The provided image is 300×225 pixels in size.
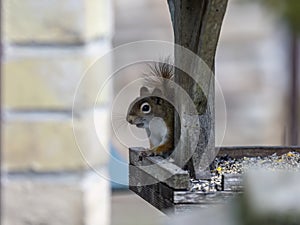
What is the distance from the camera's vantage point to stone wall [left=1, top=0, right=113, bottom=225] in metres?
0.91

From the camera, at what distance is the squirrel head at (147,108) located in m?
2.07

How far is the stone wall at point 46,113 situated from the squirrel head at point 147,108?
1.13 meters

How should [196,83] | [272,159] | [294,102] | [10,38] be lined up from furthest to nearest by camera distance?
[294,102] < [272,159] < [196,83] < [10,38]

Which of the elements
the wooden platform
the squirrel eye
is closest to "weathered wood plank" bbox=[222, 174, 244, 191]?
the wooden platform

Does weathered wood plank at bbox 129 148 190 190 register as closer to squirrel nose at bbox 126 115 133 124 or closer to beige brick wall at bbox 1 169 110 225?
squirrel nose at bbox 126 115 133 124

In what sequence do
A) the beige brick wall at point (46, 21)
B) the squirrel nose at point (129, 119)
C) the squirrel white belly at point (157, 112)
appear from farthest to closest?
the squirrel nose at point (129, 119) < the squirrel white belly at point (157, 112) < the beige brick wall at point (46, 21)

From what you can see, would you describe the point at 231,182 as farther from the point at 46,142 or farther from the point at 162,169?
the point at 46,142

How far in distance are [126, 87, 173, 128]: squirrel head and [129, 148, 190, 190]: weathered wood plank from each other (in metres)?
0.08

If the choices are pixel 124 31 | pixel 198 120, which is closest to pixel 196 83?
pixel 198 120

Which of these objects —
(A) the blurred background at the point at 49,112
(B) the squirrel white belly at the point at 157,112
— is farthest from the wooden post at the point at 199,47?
(A) the blurred background at the point at 49,112

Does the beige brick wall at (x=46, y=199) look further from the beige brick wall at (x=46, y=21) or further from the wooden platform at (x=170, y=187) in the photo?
the wooden platform at (x=170, y=187)

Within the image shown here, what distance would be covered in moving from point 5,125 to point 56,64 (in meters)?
0.09

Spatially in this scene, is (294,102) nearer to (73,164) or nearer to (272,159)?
(272,159)

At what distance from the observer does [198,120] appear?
1936 mm
